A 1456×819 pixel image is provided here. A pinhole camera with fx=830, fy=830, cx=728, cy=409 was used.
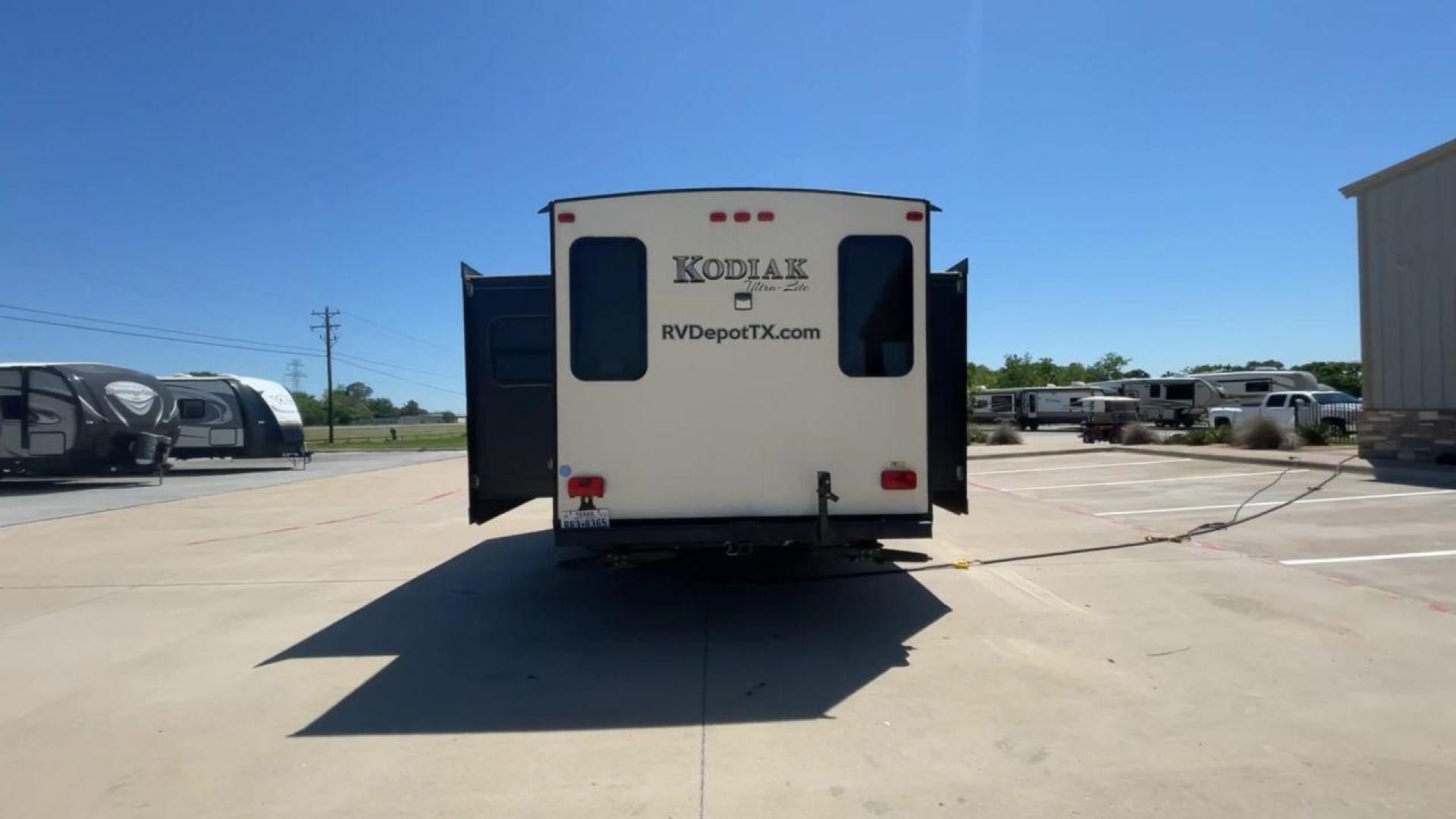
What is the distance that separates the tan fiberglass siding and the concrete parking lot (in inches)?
370

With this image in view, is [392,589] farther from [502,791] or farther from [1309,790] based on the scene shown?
[1309,790]

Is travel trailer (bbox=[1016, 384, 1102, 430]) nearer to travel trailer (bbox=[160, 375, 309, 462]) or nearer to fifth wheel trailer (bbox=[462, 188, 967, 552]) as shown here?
travel trailer (bbox=[160, 375, 309, 462])

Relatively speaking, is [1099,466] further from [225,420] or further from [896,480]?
[225,420]

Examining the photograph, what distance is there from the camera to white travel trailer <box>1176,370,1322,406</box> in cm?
3878

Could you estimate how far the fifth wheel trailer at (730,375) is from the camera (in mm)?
5609

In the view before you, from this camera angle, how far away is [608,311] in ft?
18.5

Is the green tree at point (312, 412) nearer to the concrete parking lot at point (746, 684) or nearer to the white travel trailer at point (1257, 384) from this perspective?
the white travel trailer at point (1257, 384)

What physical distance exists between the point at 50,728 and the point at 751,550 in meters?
4.12

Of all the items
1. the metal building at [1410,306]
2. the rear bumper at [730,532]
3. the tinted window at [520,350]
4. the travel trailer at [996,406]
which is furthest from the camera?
the travel trailer at [996,406]

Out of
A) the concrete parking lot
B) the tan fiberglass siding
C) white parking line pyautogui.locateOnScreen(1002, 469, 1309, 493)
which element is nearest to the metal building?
the tan fiberglass siding

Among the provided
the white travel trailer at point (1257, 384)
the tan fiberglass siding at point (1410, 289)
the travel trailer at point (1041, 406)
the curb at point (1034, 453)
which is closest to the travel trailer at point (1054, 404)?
the travel trailer at point (1041, 406)

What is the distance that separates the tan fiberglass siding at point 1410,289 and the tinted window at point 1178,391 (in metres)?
25.1

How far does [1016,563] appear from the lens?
8.39 m

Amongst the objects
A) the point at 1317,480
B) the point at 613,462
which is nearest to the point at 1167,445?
the point at 1317,480
